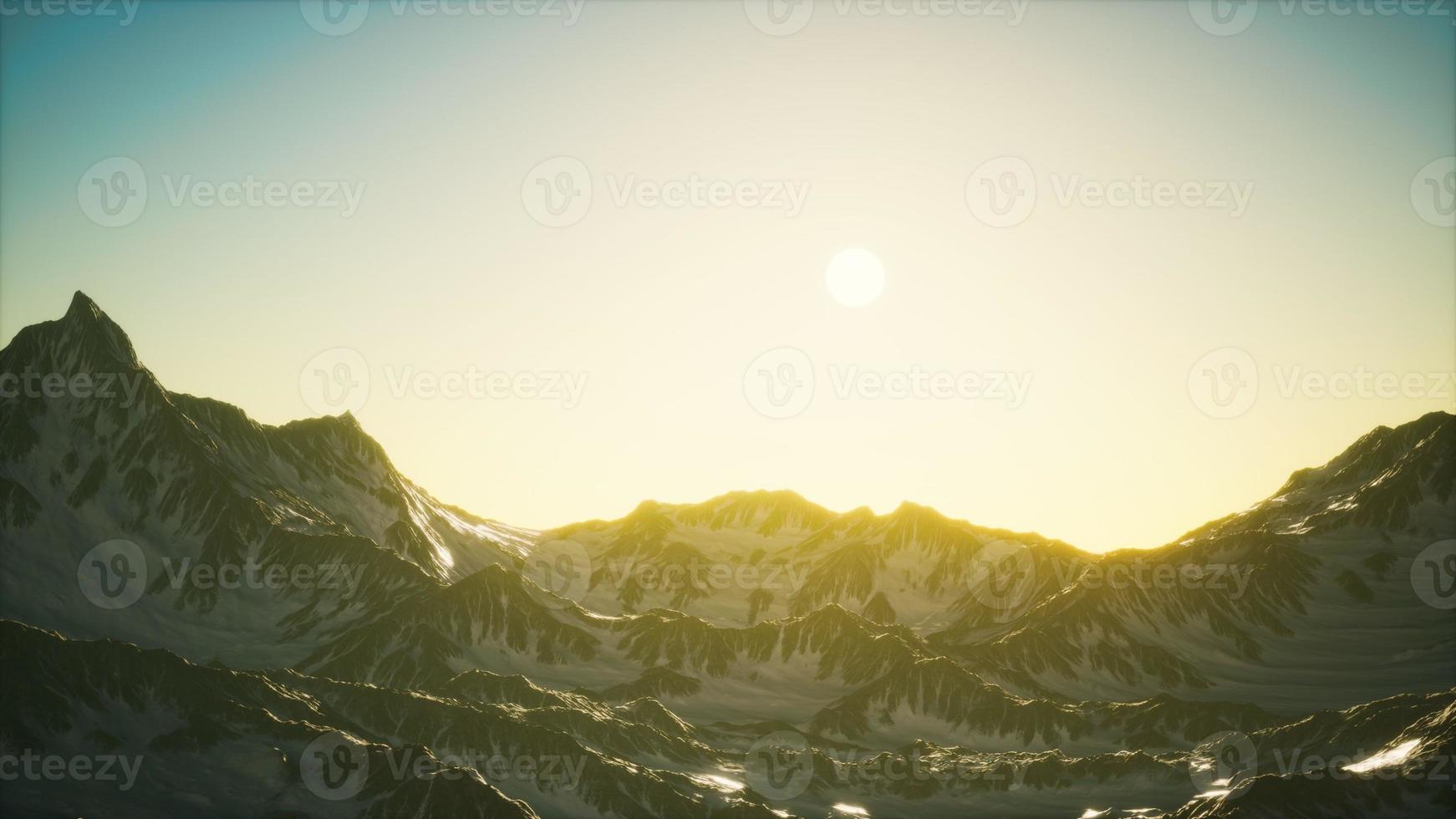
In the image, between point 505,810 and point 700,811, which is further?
point 700,811

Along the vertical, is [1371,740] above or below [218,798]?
above

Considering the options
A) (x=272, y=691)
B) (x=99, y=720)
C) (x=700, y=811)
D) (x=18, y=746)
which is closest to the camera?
(x=18, y=746)

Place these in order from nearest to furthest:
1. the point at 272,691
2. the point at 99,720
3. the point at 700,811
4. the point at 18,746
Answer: the point at 18,746
the point at 99,720
the point at 272,691
the point at 700,811

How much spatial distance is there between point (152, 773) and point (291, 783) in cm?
1819

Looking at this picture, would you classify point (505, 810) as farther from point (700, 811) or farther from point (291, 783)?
point (700, 811)

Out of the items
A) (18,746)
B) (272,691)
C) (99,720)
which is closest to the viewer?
(18,746)

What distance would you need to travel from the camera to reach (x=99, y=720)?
168625 mm

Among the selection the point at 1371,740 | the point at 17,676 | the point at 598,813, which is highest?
the point at 1371,740

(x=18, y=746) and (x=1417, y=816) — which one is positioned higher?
(x=1417, y=816)

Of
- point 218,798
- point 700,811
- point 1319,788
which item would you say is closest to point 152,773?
point 218,798

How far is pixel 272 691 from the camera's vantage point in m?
187

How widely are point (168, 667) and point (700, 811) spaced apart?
83.8 m

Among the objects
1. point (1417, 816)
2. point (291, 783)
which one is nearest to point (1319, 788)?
point (1417, 816)

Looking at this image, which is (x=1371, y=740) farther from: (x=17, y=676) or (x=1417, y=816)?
(x=17, y=676)
